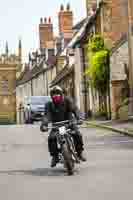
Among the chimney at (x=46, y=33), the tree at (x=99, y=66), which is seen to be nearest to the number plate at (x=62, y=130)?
the tree at (x=99, y=66)

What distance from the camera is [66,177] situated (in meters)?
12.5

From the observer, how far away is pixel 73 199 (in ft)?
31.5

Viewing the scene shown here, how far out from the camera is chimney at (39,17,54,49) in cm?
8519

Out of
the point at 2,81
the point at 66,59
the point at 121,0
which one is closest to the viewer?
the point at 121,0

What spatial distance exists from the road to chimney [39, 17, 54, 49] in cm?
6642

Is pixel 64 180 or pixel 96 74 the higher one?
pixel 96 74

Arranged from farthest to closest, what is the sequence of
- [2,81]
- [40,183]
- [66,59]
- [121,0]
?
[2,81] < [66,59] < [121,0] < [40,183]

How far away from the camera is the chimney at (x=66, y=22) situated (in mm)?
71863

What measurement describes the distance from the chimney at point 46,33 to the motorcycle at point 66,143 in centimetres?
7203

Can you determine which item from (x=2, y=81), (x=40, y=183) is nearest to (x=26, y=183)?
(x=40, y=183)

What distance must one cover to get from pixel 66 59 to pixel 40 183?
200 feet

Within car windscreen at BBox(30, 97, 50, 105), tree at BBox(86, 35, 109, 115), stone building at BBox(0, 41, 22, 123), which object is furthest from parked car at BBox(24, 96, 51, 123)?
stone building at BBox(0, 41, 22, 123)

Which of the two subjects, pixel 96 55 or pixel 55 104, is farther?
pixel 96 55

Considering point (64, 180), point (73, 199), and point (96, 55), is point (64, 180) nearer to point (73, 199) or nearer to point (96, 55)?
point (73, 199)
